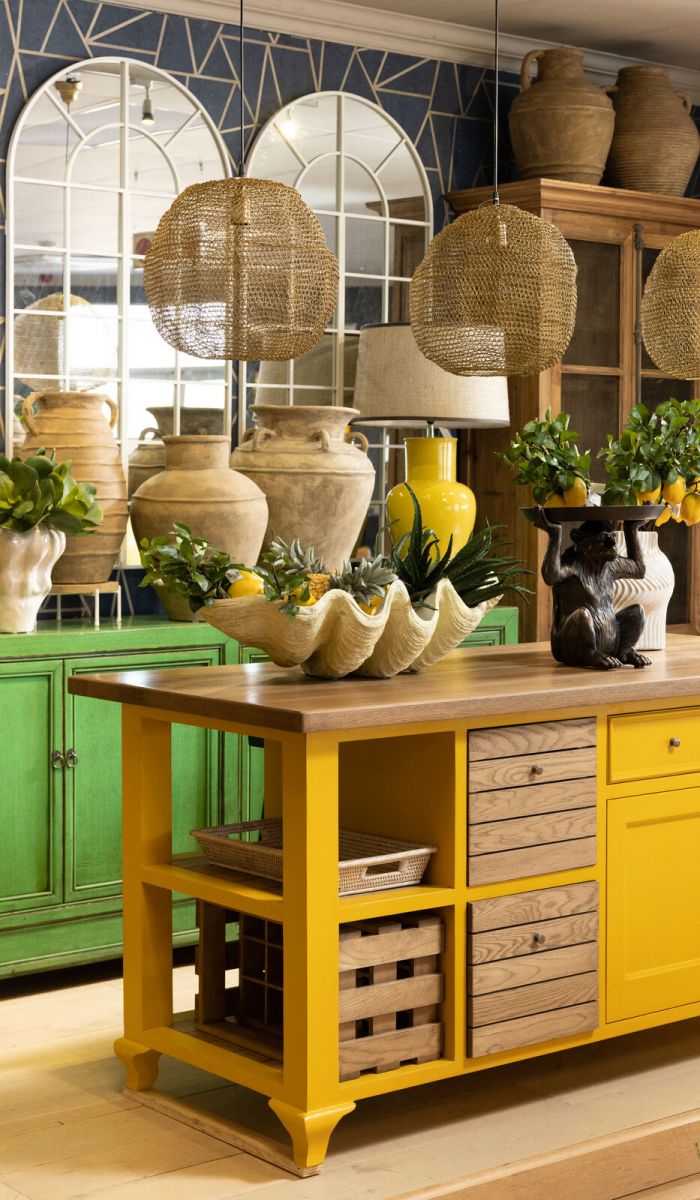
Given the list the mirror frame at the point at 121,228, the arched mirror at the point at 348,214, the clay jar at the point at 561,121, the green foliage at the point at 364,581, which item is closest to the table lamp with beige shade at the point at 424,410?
the arched mirror at the point at 348,214

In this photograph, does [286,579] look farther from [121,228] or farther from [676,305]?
[121,228]

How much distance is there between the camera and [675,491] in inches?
143

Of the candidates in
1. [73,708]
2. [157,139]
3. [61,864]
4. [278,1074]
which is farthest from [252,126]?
[278,1074]

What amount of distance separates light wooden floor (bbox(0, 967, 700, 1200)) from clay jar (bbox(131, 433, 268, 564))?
144 centimetres

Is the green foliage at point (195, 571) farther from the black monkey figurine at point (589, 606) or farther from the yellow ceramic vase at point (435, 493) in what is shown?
the yellow ceramic vase at point (435, 493)

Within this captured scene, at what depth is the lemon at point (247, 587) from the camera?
3014mm

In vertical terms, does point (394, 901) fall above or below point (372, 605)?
below

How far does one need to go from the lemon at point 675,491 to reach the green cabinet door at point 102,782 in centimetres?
139

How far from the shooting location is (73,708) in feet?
13.2

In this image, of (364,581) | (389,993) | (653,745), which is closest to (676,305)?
(653,745)

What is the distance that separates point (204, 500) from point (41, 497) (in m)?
0.55

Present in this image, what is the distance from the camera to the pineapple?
9.67ft

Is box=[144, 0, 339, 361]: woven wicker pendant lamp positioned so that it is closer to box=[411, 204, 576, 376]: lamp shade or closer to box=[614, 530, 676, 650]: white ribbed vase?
box=[411, 204, 576, 376]: lamp shade

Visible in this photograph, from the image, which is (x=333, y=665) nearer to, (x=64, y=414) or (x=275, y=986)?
(x=275, y=986)
